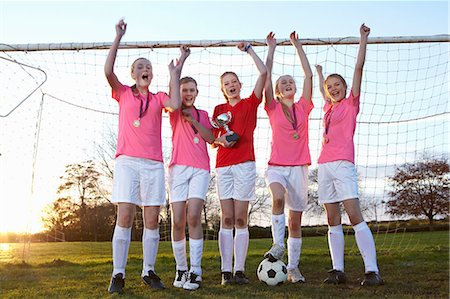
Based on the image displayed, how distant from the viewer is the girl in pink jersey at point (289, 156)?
229 inches

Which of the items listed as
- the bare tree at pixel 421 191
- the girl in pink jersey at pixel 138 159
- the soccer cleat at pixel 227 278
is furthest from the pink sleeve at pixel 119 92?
the bare tree at pixel 421 191

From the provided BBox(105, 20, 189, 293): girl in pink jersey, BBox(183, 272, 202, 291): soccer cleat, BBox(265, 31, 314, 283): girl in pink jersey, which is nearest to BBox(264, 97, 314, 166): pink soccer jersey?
BBox(265, 31, 314, 283): girl in pink jersey

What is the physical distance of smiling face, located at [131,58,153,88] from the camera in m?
5.73

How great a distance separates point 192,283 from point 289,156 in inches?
59.4

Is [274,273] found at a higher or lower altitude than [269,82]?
lower

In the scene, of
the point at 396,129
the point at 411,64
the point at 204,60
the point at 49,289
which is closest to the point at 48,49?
the point at 204,60

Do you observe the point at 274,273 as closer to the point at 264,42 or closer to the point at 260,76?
the point at 260,76

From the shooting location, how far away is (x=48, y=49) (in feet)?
24.3

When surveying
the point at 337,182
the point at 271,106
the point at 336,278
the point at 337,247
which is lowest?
the point at 336,278

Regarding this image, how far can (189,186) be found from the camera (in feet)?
18.6

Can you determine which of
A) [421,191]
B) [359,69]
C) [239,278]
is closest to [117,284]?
[239,278]

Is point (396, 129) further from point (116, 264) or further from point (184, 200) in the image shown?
point (116, 264)

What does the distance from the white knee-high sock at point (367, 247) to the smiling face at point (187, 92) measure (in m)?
1.98

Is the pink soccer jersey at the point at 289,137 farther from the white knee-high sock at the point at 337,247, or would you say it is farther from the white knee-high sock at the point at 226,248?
the white knee-high sock at the point at 226,248
